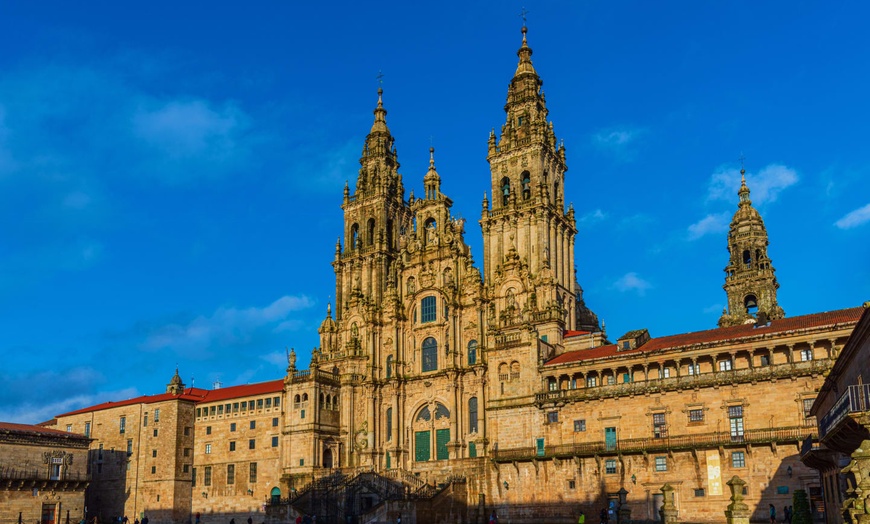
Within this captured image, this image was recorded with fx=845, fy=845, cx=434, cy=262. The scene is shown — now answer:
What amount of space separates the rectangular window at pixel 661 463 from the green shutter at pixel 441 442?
2226 centimetres

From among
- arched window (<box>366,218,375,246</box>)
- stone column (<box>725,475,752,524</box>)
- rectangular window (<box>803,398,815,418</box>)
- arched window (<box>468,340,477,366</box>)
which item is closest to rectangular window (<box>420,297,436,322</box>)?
arched window (<box>468,340,477,366</box>)

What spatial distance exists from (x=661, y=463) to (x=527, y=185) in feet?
99.4

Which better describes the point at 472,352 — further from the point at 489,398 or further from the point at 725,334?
the point at 725,334

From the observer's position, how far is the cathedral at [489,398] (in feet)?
172

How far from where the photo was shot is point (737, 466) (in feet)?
168

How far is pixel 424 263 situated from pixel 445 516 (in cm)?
2511

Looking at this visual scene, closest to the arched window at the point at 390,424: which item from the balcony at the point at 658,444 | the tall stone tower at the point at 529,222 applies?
the tall stone tower at the point at 529,222

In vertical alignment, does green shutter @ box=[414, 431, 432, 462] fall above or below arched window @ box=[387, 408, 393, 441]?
below

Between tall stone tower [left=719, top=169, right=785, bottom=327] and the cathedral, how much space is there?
0.23 metres

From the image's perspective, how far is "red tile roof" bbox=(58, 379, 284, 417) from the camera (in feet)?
257

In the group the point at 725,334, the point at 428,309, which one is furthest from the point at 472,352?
the point at 725,334

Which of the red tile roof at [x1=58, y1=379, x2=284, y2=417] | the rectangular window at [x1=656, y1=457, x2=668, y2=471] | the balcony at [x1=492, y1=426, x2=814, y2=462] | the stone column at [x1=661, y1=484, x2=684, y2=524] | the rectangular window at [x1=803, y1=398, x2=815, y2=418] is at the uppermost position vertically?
the red tile roof at [x1=58, y1=379, x2=284, y2=417]

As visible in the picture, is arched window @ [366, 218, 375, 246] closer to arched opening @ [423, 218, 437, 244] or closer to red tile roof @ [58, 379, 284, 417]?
arched opening @ [423, 218, 437, 244]

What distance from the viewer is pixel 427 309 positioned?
3041 inches
